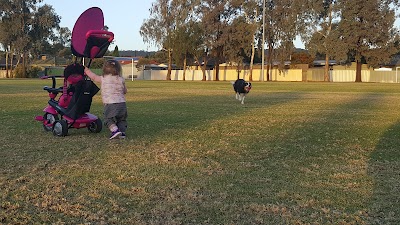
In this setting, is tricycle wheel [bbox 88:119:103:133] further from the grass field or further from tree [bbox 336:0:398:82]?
tree [bbox 336:0:398:82]

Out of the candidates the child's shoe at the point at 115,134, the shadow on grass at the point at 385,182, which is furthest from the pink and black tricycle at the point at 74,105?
the shadow on grass at the point at 385,182

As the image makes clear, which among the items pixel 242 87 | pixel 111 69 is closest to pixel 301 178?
pixel 111 69

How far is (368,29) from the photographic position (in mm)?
60719

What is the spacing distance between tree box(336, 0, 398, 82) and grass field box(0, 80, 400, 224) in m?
54.6

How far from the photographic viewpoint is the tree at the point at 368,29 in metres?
60.3

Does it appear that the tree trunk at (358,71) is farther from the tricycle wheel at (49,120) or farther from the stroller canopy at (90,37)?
the tricycle wheel at (49,120)

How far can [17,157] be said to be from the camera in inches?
253

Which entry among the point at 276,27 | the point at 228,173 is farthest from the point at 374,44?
the point at 228,173

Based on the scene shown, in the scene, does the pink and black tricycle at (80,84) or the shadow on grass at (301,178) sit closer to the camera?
the shadow on grass at (301,178)

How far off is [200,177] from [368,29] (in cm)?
6033

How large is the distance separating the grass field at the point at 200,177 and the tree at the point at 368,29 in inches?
2149

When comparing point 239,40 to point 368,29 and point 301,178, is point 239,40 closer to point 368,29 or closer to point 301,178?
point 368,29

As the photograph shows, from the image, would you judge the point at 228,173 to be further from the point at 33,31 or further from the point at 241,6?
the point at 33,31

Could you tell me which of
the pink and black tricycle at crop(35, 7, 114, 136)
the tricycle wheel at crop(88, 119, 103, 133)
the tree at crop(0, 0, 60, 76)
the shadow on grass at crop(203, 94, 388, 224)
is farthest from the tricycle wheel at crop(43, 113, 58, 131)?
the tree at crop(0, 0, 60, 76)
